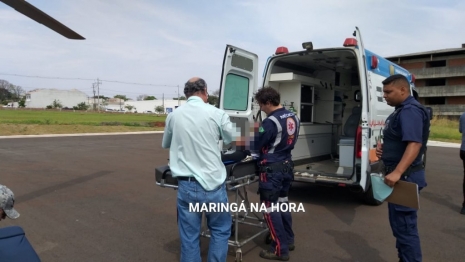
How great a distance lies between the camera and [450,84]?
53312 millimetres

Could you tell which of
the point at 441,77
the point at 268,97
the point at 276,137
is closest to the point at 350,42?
the point at 268,97

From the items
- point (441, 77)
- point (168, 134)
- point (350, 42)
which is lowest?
point (168, 134)

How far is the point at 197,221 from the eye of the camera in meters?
2.98

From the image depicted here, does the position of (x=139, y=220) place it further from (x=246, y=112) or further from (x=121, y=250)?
(x=246, y=112)

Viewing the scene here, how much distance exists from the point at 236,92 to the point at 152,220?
7.32 feet

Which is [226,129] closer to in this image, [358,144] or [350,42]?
[358,144]

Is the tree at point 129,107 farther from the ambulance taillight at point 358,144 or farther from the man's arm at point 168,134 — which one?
the man's arm at point 168,134

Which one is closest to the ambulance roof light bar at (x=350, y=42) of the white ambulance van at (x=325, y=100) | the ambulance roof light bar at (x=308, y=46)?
the white ambulance van at (x=325, y=100)

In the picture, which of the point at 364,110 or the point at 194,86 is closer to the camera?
the point at 194,86

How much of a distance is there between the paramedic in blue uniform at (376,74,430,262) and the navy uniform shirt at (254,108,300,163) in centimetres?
95

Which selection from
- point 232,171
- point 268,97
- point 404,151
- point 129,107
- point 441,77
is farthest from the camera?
point 129,107

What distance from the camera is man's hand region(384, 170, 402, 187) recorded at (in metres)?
2.98

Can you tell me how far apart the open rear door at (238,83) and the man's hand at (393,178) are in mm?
2157

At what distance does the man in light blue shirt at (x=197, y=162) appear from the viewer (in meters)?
2.86
